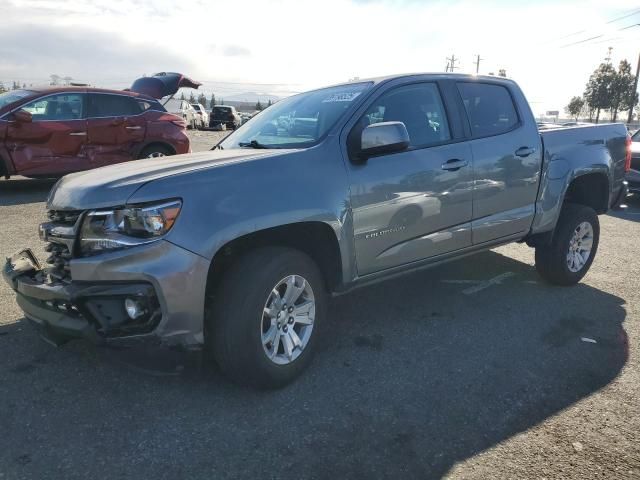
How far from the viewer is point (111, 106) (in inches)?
367

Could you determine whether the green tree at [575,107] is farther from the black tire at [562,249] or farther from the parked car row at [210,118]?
the black tire at [562,249]

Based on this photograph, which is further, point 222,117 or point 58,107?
point 222,117

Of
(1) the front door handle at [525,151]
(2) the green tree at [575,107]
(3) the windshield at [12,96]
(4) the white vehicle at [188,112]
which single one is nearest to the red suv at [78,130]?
(3) the windshield at [12,96]

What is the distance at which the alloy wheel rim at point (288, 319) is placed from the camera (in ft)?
10.4

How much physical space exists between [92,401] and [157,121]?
7.54m

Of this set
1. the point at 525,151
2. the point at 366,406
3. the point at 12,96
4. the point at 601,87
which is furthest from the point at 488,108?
the point at 601,87

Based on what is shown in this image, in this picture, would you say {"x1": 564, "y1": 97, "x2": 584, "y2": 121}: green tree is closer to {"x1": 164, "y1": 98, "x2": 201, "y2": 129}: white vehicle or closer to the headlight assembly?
{"x1": 164, "y1": 98, "x2": 201, "y2": 129}: white vehicle

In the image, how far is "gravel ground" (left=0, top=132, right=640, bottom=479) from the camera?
8.50ft

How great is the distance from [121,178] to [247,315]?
1032 millimetres

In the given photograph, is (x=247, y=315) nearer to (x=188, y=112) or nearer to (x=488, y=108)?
(x=488, y=108)

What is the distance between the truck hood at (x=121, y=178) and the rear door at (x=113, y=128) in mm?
6169

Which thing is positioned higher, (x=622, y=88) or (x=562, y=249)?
(x=622, y=88)

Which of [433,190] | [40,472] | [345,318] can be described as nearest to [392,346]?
[345,318]

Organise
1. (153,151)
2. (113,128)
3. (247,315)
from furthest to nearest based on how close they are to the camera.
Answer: (153,151) → (113,128) → (247,315)
